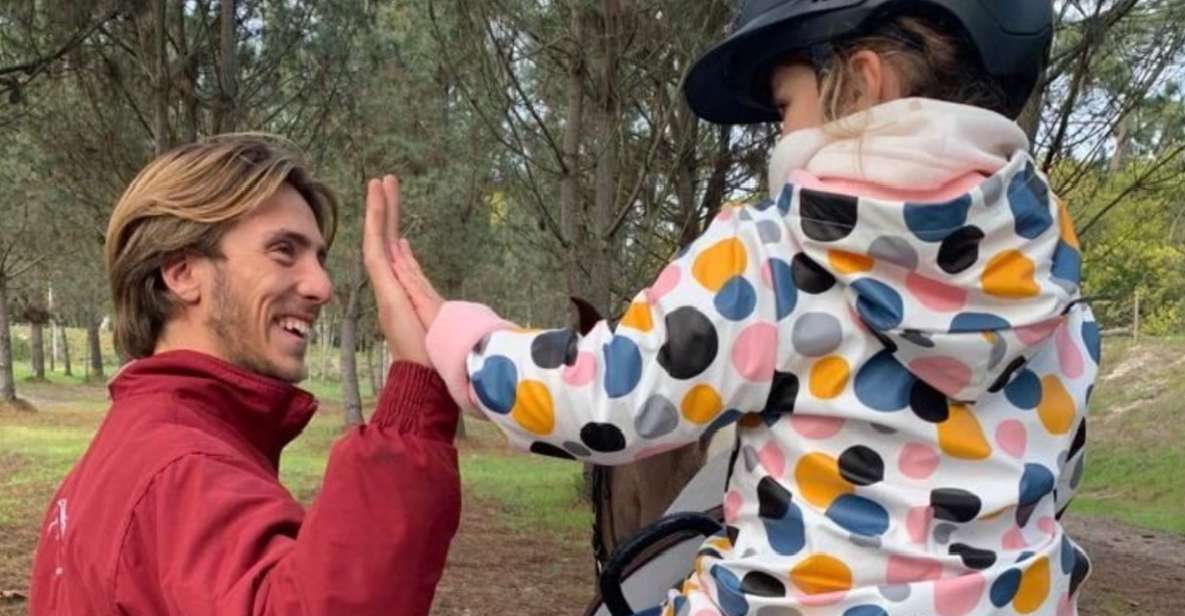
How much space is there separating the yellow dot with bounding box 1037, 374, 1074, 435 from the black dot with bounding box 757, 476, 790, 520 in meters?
0.37

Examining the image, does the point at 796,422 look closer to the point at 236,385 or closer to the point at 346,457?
the point at 346,457

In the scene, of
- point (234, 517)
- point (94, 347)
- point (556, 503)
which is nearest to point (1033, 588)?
point (234, 517)

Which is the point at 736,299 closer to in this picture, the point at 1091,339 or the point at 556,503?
the point at 1091,339

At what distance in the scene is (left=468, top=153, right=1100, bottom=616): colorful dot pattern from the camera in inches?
52.7

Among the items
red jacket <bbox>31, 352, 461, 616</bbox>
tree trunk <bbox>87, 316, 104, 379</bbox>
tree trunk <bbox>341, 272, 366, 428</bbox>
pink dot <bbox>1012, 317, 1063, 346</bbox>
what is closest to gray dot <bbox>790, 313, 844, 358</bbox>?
pink dot <bbox>1012, 317, 1063, 346</bbox>

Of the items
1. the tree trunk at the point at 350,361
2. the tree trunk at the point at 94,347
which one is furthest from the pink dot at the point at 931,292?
the tree trunk at the point at 94,347

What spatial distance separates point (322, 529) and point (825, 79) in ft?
2.80

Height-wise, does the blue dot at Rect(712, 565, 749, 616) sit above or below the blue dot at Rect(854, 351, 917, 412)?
below

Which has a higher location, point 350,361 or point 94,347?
point 350,361

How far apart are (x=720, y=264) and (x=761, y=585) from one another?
1.28 feet

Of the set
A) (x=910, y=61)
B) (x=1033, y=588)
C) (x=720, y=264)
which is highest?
(x=910, y=61)

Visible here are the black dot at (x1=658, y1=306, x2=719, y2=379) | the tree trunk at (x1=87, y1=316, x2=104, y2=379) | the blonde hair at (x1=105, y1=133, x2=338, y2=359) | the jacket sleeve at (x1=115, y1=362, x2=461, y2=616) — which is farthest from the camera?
the tree trunk at (x1=87, y1=316, x2=104, y2=379)

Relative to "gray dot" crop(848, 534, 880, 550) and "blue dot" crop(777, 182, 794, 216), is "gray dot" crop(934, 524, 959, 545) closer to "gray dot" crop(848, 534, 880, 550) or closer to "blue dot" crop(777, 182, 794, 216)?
"gray dot" crop(848, 534, 880, 550)

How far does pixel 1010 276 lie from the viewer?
1.37m
